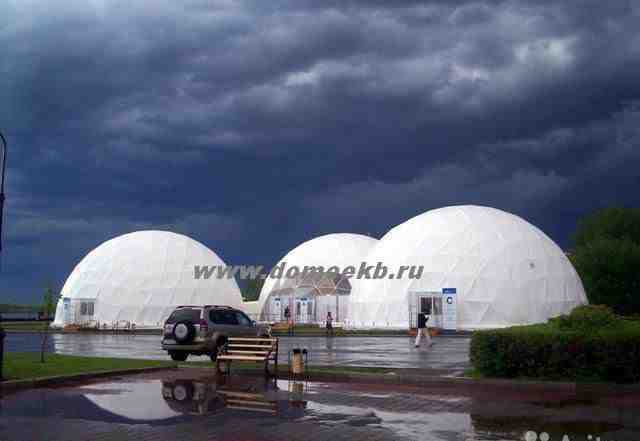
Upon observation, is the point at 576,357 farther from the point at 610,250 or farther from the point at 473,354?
the point at 610,250

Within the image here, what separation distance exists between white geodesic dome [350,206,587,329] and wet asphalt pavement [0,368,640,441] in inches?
1262

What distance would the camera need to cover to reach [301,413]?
402 inches

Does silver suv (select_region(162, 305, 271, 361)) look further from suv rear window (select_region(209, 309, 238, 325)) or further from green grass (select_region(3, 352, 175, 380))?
green grass (select_region(3, 352, 175, 380))

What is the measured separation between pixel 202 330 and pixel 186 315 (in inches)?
45.2

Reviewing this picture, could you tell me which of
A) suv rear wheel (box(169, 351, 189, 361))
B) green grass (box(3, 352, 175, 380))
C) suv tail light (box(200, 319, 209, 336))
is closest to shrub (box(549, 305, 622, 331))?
green grass (box(3, 352, 175, 380))

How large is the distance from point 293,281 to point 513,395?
50.0 metres

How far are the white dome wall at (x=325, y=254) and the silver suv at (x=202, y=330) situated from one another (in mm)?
38492

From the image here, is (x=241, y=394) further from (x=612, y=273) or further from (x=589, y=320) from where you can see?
(x=612, y=273)

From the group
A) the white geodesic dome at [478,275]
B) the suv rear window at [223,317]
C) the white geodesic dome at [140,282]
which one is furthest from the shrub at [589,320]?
the white geodesic dome at [140,282]

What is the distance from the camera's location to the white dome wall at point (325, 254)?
61.8 meters

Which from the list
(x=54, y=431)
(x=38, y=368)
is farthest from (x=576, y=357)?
(x=38, y=368)

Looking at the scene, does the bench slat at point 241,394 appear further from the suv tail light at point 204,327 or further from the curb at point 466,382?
the suv tail light at point 204,327

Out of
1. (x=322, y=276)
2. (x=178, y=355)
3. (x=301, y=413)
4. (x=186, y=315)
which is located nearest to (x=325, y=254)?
(x=322, y=276)

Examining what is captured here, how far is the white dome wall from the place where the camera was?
203 feet
